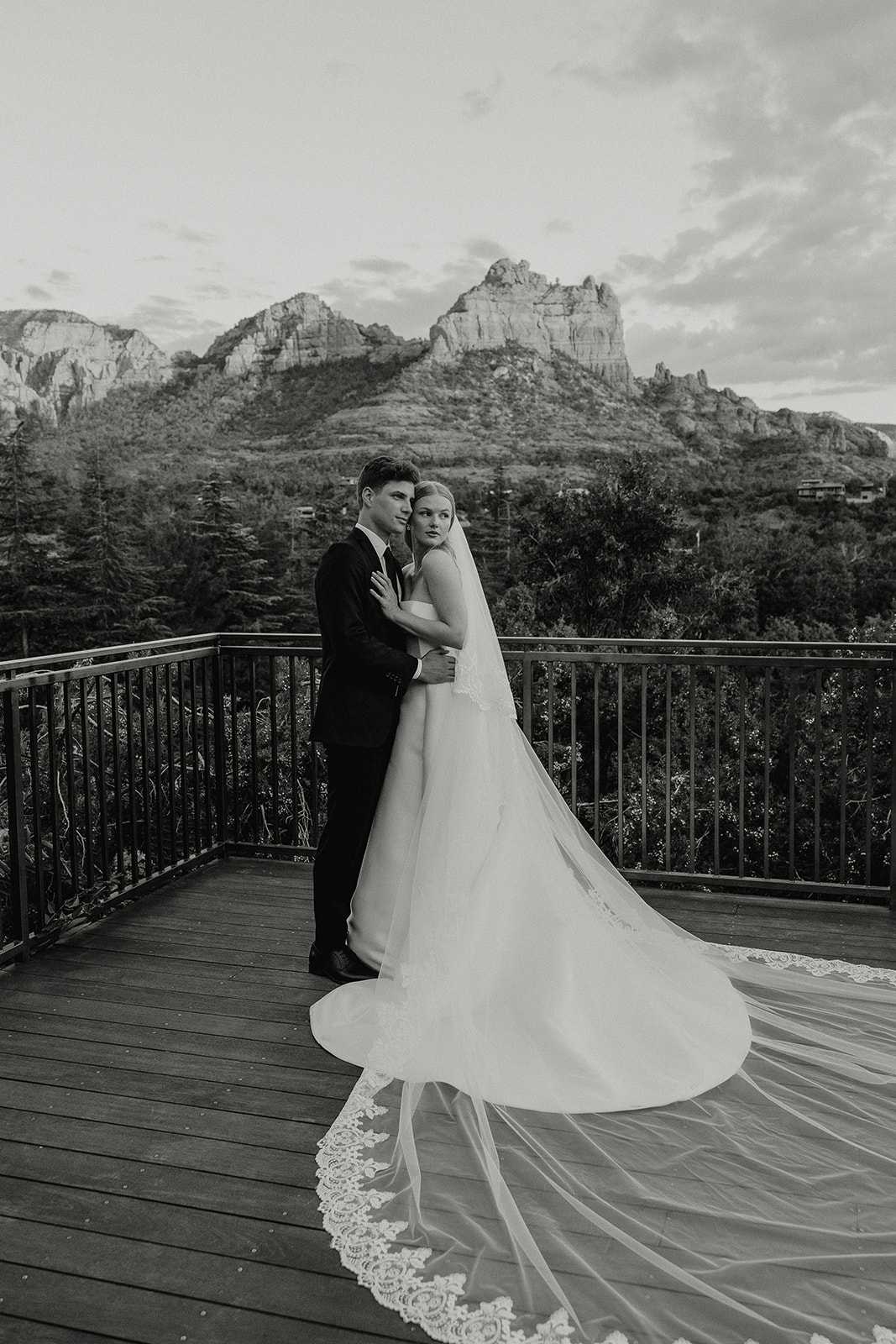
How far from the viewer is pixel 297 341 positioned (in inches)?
1307

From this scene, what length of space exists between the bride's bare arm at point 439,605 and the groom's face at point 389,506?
138 mm

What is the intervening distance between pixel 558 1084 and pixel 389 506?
166 cm

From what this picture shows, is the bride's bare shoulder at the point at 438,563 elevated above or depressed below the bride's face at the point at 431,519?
below

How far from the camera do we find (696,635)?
60.2 ft

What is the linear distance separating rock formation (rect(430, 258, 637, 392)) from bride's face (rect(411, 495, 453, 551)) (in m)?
29.9

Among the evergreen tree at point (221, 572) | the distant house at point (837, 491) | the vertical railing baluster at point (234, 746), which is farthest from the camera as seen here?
the evergreen tree at point (221, 572)

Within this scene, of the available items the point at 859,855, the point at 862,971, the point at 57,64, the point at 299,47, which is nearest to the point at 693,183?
the point at 299,47

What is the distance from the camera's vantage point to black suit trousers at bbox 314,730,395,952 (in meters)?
3.11

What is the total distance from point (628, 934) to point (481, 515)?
19.3 metres

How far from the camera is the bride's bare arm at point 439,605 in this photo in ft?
9.86

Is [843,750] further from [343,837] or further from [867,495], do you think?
[867,495]

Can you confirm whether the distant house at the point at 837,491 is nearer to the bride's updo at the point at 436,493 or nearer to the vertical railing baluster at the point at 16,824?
the bride's updo at the point at 436,493

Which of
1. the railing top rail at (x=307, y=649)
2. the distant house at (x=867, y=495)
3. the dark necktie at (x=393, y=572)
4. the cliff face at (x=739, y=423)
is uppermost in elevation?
the cliff face at (x=739, y=423)

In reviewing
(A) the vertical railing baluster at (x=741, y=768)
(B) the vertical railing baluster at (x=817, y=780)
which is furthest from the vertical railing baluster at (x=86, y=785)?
(B) the vertical railing baluster at (x=817, y=780)
